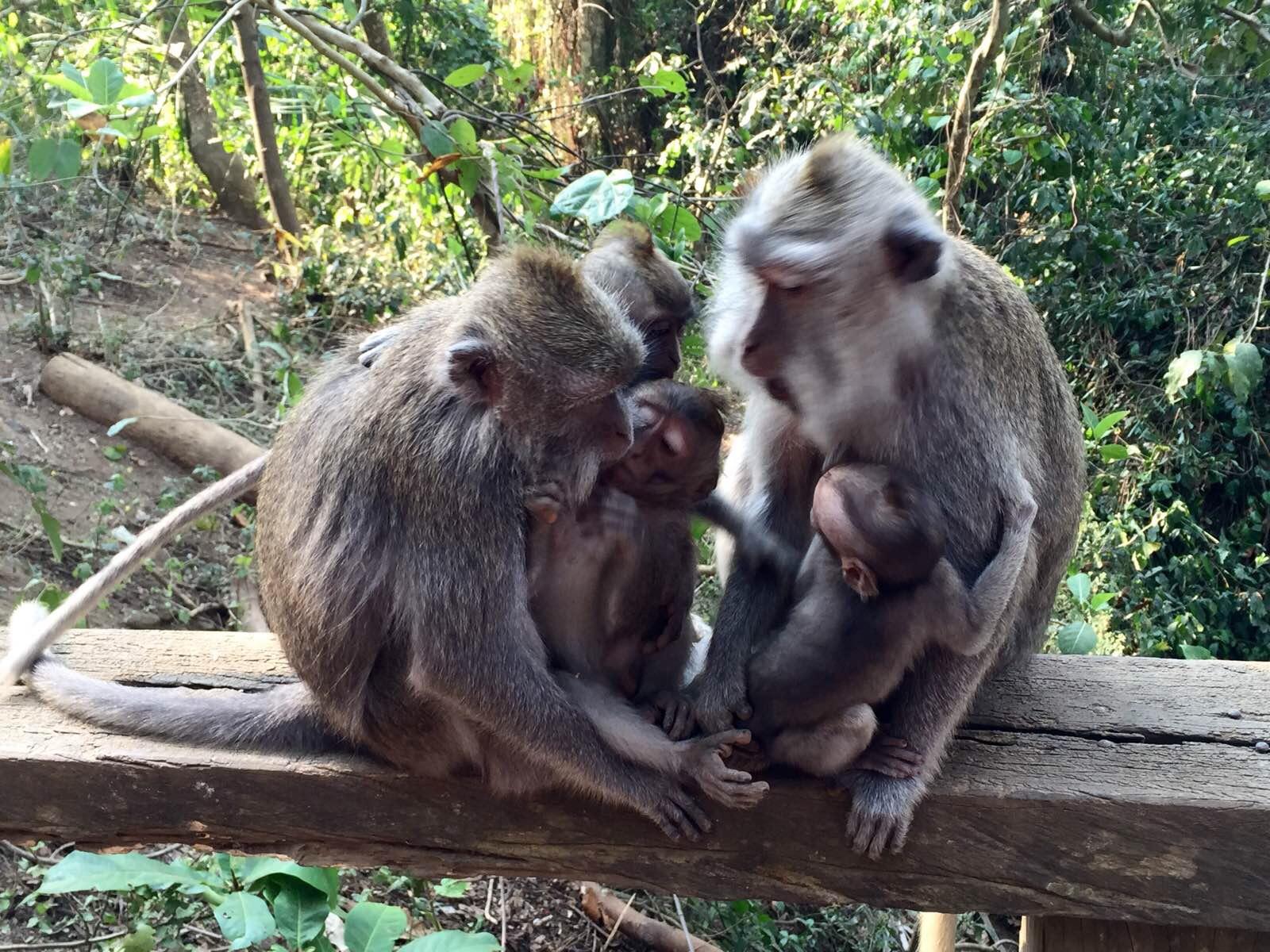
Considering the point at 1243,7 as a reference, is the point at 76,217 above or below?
below

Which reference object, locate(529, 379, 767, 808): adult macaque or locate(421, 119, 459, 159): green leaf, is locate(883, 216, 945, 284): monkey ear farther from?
locate(421, 119, 459, 159): green leaf

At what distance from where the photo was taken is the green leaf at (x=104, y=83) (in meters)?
2.78

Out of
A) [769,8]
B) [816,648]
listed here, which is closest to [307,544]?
[816,648]

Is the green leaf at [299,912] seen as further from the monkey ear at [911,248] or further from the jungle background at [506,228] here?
the monkey ear at [911,248]

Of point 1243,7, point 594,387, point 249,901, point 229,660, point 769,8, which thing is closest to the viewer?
point 594,387

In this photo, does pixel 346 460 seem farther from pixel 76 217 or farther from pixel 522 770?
pixel 76 217

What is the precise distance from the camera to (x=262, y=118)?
6.47 metres

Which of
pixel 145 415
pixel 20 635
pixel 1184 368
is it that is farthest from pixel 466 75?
pixel 145 415

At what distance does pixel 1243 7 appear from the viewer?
18.3ft

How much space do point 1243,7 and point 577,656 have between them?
5436 mm

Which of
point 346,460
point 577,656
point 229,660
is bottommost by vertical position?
point 229,660

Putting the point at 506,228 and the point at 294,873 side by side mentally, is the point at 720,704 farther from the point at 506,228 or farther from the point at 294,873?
the point at 506,228

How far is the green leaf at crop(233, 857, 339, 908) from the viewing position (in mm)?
2494

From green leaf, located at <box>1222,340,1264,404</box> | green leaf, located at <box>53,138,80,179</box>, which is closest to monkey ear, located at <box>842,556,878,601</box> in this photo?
green leaf, located at <box>53,138,80,179</box>
